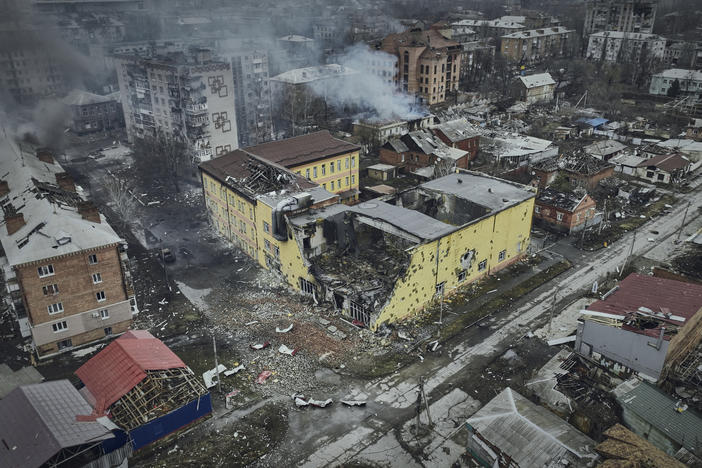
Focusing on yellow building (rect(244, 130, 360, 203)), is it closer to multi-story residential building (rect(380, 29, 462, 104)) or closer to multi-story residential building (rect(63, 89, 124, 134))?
multi-story residential building (rect(380, 29, 462, 104))

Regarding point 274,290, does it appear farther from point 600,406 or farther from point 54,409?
point 600,406

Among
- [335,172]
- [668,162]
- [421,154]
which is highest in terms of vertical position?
[335,172]

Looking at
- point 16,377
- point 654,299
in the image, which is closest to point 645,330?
point 654,299

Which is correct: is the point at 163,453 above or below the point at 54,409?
below

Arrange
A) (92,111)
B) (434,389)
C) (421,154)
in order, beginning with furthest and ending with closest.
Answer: (92,111) < (421,154) < (434,389)

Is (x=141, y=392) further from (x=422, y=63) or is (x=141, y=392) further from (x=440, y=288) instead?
(x=422, y=63)

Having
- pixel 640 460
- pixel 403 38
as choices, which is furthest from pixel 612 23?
pixel 640 460

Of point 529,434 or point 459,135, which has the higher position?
point 459,135
